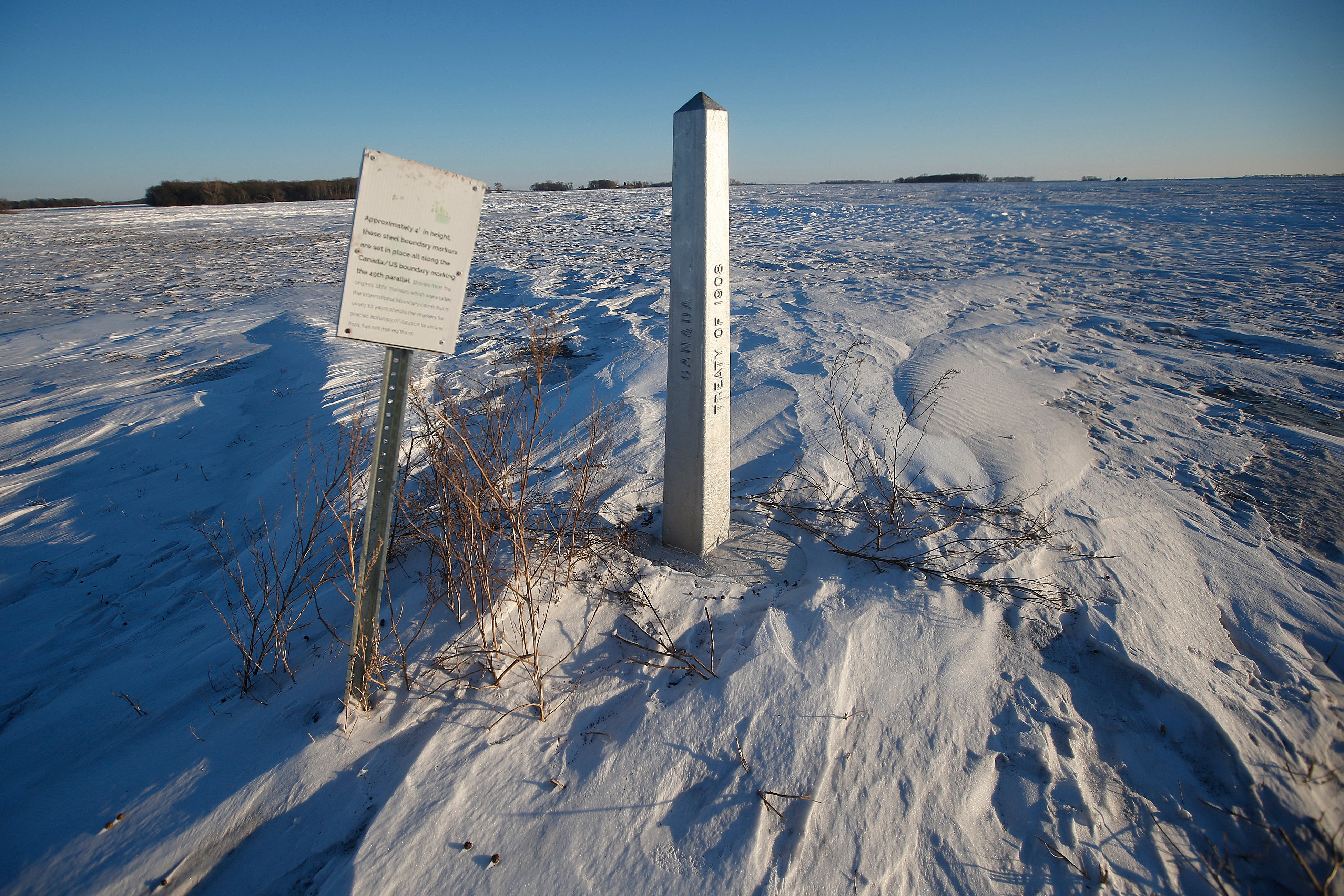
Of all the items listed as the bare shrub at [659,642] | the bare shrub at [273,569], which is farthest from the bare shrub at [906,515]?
the bare shrub at [273,569]

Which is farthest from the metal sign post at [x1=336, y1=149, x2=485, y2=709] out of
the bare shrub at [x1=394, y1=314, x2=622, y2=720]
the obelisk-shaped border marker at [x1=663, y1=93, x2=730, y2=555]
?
the obelisk-shaped border marker at [x1=663, y1=93, x2=730, y2=555]

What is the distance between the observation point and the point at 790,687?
205 centimetres

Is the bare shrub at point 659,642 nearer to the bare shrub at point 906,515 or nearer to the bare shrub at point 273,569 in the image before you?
the bare shrub at point 906,515

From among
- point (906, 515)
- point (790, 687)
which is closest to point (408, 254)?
point (790, 687)

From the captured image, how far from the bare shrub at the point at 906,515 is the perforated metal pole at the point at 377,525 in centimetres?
195

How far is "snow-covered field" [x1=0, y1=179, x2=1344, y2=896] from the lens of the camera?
1604 millimetres

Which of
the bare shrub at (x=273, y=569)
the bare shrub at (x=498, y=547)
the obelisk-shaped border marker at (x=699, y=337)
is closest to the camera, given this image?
the bare shrub at (x=498, y=547)

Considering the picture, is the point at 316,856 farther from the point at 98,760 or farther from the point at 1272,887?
the point at 1272,887

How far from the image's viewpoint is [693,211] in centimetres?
240

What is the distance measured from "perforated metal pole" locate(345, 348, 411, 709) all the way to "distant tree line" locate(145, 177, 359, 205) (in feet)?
102

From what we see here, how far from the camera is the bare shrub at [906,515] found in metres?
2.61

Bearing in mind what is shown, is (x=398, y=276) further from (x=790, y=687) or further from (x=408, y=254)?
(x=790, y=687)

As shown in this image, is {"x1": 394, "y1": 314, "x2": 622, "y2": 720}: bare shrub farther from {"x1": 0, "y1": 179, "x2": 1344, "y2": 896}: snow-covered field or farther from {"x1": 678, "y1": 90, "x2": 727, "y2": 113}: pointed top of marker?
{"x1": 678, "y1": 90, "x2": 727, "y2": 113}: pointed top of marker

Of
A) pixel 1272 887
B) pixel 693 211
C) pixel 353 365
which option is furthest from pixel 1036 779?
pixel 353 365
